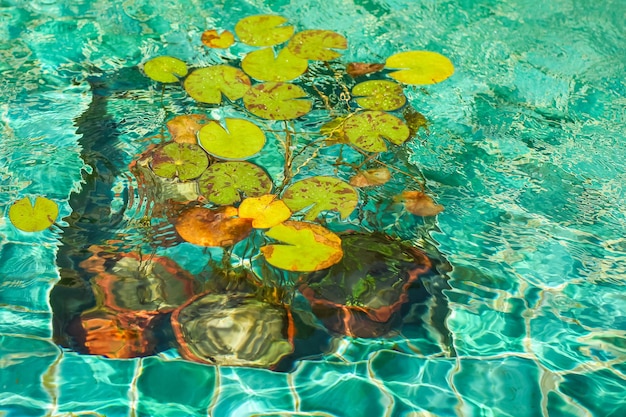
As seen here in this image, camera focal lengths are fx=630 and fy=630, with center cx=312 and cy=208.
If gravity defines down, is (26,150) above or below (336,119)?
below

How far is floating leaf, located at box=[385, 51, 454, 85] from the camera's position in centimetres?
213

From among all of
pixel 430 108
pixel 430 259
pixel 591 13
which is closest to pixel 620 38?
pixel 591 13

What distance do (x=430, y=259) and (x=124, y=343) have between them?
800mm

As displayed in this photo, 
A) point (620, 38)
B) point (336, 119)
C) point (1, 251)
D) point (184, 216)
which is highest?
point (620, 38)

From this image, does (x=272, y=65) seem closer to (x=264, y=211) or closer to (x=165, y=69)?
(x=165, y=69)

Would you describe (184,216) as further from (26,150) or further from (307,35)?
(307,35)

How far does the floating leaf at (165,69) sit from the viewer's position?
213cm

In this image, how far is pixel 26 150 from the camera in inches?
75.3

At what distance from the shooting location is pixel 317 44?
7.37 ft

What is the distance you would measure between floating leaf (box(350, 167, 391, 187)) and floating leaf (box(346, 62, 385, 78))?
0.51 m

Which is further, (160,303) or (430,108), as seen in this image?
(430,108)

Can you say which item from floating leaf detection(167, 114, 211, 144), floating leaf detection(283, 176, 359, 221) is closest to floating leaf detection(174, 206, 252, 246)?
floating leaf detection(283, 176, 359, 221)

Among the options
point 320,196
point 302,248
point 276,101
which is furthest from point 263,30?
point 302,248

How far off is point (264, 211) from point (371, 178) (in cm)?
37
